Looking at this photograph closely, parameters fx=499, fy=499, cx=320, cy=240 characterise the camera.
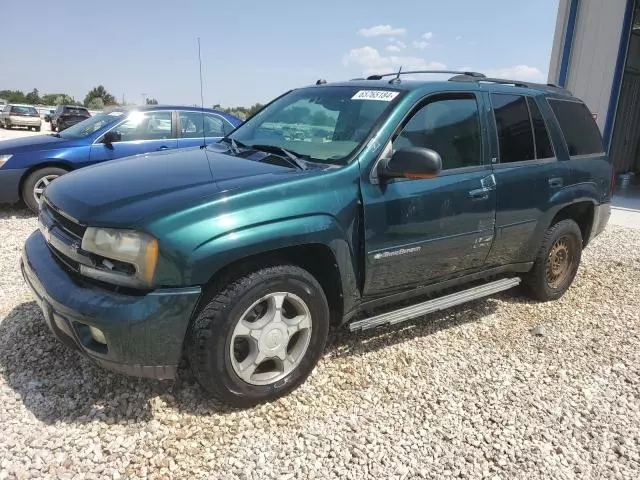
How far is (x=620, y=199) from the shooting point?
1095cm

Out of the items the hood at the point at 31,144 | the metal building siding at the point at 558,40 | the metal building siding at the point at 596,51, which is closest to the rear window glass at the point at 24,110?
the hood at the point at 31,144

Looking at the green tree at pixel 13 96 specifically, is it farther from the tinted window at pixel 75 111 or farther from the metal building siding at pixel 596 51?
the metal building siding at pixel 596 51

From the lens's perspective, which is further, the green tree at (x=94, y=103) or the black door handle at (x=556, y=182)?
the green tree at (x=94, y=103)

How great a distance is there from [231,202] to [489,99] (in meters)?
2.22

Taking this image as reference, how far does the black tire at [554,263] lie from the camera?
4191 mm

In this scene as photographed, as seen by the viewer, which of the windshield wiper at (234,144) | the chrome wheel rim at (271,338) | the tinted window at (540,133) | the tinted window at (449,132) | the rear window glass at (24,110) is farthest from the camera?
the rear window glass at (24,110)

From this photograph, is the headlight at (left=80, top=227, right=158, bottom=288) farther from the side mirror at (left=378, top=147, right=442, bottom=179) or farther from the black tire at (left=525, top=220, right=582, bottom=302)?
the black tire at (left=525, top=220, right=582, bottom=302)

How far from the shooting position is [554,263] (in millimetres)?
4430

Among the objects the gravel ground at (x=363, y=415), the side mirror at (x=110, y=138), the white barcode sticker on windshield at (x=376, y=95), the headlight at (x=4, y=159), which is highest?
the white barcode sticker on windshield at (x=376, y=95)

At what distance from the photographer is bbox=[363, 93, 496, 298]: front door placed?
295 centimetres

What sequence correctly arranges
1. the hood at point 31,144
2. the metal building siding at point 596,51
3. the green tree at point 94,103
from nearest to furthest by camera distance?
the hood at point 31,144
the metal building siding at point 596,51
the green tree at point 94,103

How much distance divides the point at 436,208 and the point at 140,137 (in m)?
5.08

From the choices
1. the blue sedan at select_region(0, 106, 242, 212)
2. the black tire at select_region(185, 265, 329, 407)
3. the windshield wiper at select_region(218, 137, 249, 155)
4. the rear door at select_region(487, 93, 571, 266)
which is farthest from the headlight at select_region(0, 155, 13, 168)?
the rear door at select_region(487, 93, 571, 266)

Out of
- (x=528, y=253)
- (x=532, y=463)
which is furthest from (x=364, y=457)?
(x=528, y=253)
